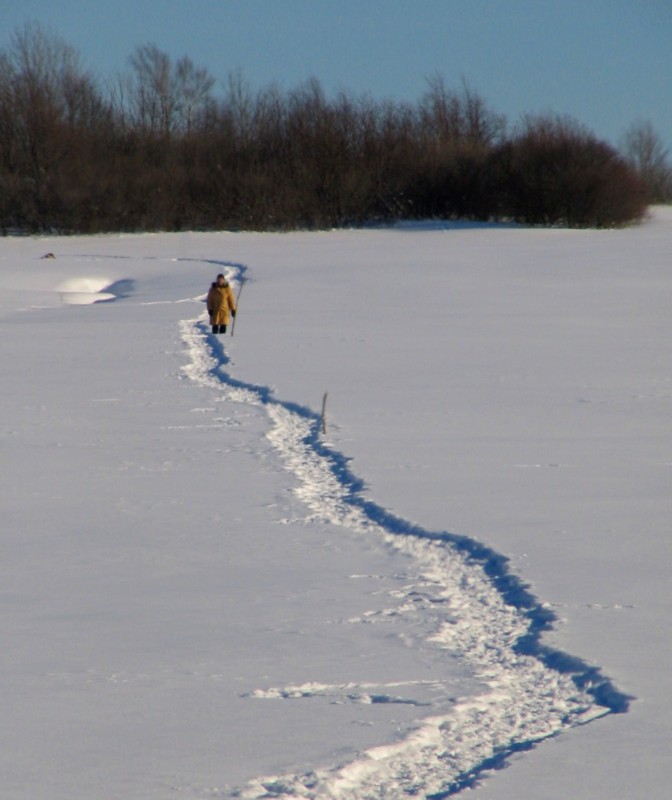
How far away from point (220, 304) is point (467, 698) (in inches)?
488

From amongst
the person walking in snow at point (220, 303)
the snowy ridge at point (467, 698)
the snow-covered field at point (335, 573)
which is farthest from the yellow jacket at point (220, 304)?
the snowy ridge at point (467, 698)

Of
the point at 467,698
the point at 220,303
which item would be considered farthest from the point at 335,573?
the point at 220,303

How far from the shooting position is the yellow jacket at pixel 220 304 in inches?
628

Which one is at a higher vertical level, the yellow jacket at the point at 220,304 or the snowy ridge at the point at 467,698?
the yellow jacket at the point at 220,304

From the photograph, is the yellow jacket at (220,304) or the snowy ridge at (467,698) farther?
the yellow jacket at (220,304)

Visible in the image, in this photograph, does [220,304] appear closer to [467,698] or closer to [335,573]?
[335,573]

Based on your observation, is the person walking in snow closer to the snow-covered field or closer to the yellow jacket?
the yellow jacket

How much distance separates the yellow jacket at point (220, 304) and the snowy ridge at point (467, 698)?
9.26 metres

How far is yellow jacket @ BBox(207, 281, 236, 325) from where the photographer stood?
52.4ft

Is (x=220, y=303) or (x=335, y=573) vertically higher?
(x=220, y=303)

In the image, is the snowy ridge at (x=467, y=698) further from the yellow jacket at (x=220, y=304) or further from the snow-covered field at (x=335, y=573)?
the yellow jacket at (x=220, y=304)

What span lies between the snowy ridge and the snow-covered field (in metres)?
0.01

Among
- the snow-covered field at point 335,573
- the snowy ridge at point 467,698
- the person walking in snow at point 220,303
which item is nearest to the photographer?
the snowy ridge at point 467,698

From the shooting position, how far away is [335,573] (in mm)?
5473
